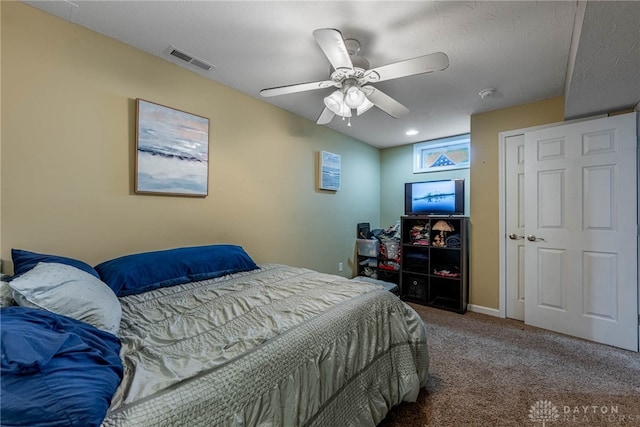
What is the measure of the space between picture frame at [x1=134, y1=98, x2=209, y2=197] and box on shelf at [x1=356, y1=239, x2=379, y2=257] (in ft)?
8.26

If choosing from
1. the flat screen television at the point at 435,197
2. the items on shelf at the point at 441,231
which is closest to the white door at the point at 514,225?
the flat screen television at the point at 435,197

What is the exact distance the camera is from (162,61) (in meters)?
2.15

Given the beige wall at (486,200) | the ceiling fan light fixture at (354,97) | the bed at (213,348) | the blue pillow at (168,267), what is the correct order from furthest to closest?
1. the beige wall at (486,200)
2. the ceiling fan light fixture at (354,97)
3. the blue pillow at (168,267)
4. the bed at (213,348)

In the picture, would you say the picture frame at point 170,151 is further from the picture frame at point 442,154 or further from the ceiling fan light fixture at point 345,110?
the picture frame at point 442,154

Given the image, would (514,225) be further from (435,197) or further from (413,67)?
(413,67)

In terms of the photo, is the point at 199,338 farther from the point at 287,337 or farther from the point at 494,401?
the point at 494,401

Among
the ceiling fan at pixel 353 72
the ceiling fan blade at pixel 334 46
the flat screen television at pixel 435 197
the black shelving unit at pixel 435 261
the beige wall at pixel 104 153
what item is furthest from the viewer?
the flat screen television at pixel 435 197

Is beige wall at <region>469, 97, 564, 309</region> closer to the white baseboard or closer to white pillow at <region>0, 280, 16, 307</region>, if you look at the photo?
the white baseboard

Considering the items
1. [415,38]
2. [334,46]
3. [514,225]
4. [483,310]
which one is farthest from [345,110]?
[483,310]

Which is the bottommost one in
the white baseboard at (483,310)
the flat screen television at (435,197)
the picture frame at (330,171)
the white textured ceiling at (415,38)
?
the white baseboard at (483,310)

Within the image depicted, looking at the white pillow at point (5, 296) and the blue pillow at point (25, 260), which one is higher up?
the blue pillow at point (25, 260)

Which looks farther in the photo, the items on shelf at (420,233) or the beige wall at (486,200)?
the items on shelf at (420,233)

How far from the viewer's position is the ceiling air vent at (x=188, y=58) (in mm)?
2026

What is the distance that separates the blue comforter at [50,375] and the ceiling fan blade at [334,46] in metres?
1.56
